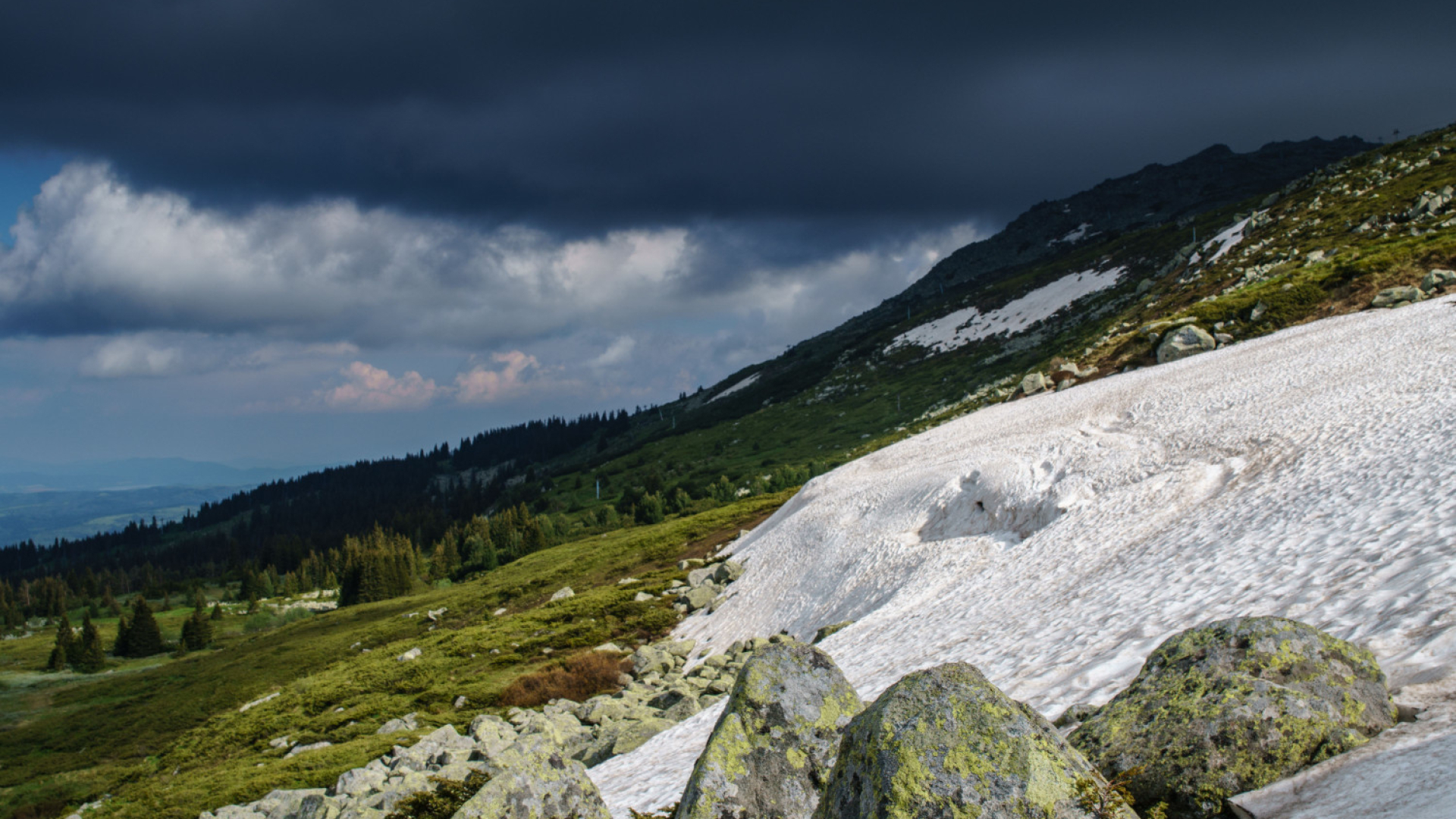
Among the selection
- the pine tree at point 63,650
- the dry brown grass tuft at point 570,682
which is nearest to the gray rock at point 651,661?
the dry brown grass tuft at point 570,682

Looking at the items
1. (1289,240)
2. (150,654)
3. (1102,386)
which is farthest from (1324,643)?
(150,654)

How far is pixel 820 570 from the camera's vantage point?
4241 centimetres

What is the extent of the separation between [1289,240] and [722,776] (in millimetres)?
112217

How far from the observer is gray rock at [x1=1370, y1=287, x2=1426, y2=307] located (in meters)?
47.3

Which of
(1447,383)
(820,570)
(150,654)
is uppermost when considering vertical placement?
(1447,383)

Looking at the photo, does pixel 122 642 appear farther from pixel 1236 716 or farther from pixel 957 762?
pixel 1236 716

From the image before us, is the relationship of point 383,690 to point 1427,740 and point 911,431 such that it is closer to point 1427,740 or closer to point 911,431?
point 1427,740

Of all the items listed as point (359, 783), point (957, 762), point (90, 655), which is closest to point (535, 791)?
point (957, 762)

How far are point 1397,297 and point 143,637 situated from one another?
654 feet

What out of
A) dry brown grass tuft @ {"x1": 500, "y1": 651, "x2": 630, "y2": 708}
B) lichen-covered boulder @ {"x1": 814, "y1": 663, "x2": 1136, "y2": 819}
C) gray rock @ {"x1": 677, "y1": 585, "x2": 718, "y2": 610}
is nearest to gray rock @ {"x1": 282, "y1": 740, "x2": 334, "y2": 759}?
dry brown grass tuft @ {"x1": 500, "y1": 651, "x2": 630, "y2": 708}

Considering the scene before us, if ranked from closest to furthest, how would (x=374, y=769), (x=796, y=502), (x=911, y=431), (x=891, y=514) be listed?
(x=374, y=769) → (x=891, y=514) → (x=796, y=502) → (x=911, y=431)

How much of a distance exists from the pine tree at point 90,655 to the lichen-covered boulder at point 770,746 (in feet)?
560

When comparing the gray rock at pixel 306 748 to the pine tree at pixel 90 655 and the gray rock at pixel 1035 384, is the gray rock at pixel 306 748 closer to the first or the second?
the gray rock at pixel 1035 384

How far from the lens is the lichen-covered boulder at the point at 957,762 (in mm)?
6582
